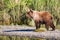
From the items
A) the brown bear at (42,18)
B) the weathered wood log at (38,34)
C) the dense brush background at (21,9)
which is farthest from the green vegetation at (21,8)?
the weathered wood log at (38,34)

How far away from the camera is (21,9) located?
6.24 metres

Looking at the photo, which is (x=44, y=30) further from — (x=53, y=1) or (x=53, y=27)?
(x=53, y=1)

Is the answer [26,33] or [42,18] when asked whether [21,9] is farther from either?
[26,33]

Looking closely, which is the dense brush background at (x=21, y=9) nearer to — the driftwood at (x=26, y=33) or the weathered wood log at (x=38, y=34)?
the driftwood at (x=26, y=33)

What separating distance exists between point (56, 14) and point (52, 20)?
25cm

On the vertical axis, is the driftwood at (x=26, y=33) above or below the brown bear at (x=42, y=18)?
below

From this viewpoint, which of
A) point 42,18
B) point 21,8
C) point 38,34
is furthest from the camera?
point 21,8

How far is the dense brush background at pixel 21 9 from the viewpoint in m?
6.12

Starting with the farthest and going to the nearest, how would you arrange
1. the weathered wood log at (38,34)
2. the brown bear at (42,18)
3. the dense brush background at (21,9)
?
1. the dense brush background at (21,9)
2. the brown bear at (42,18)
3. the weathered wood log at (38,34)

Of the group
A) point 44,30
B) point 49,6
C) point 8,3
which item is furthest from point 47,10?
point 8,3

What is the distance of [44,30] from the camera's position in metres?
5.80

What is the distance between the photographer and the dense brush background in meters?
6.12

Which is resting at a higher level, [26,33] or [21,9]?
[21,9]

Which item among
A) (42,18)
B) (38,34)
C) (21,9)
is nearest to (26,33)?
(38,34)
